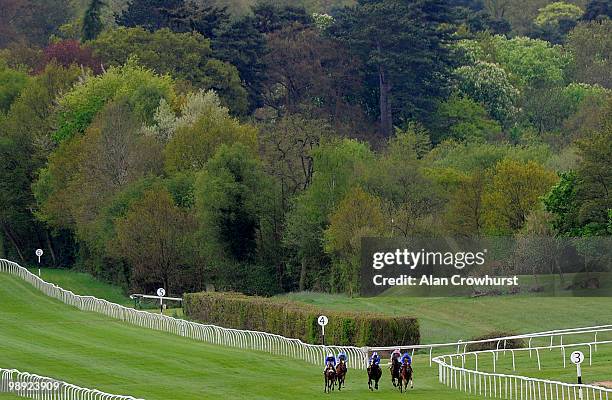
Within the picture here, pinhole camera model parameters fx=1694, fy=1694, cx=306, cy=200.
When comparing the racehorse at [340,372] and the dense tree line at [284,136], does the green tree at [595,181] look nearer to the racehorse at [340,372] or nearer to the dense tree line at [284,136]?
the dense tree line at [284,136]

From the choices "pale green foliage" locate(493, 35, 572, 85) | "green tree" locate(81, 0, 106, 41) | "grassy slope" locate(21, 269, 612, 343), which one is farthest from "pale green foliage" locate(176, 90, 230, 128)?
"pale green foliage" locate(493, 35, 572, 85)

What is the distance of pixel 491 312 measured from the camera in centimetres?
5562

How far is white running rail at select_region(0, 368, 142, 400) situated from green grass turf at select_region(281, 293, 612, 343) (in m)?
18.8

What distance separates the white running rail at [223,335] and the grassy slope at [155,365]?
0.67 m

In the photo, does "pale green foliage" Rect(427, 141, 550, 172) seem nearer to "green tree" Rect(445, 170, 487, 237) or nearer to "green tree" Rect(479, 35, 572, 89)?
"green tree" Rect(445, 170, 487, 237)

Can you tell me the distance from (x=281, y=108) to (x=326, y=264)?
1553 inches

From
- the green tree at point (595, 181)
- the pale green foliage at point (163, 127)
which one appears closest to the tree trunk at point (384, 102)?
the pale green foliage at point (163, 127)

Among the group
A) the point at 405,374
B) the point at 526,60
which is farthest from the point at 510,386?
the point at 526,60

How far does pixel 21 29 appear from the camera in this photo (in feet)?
426

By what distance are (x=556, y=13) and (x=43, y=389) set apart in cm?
11257

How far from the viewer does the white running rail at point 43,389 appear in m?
31.8

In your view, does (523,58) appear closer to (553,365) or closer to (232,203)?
(232,203)

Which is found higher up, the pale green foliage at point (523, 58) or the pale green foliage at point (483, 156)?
the pale green foliage at point (523, 58)

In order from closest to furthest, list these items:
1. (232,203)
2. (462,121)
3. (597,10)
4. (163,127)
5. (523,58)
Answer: (232,203), (163,127), (462,121), (523,58), (597,10)
